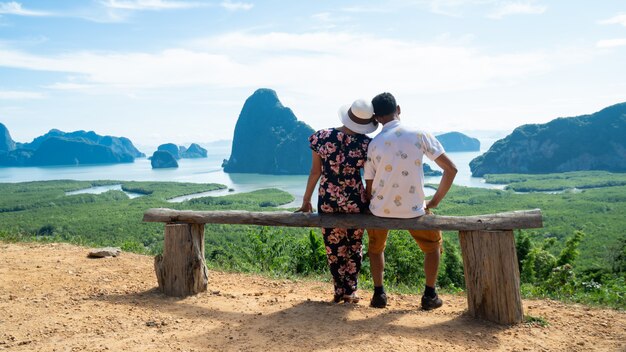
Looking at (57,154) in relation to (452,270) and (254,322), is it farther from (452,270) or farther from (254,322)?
(254,322)

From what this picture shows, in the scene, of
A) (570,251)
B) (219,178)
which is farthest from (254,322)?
(219,178)

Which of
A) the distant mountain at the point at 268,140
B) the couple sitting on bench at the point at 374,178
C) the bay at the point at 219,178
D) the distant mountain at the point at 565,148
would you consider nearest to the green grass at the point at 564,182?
the bay at the point at 219,178

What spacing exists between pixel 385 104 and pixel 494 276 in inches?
A: 60.2

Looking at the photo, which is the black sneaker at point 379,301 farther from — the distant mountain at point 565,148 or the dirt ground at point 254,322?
the distant mountain at point 565,148

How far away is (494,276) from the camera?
11.0 feet

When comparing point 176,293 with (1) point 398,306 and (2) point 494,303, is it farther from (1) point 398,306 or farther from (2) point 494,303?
(2) point 494,303

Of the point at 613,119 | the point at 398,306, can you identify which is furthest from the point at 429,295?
the point at 613,119

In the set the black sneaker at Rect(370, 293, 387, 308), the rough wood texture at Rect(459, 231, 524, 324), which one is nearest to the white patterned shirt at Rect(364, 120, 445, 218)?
the rough wood texture at Rect(459, 231, 524, 324)

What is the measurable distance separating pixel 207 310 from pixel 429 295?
1879 mm

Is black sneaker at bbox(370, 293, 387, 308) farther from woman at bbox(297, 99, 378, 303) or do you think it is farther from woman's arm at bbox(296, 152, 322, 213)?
woman's arm at bbox(296, 152, 322, 213)

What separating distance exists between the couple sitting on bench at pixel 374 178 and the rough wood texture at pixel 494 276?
290mm

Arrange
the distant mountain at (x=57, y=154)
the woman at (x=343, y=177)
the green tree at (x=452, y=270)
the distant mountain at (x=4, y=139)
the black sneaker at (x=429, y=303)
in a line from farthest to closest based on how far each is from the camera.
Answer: the distant mountain at (x=4, y=139) → the distant mountain at (x=57, y=154) → the green tree at (x=452, y=270) → the black sneaker at (x=429, y=303) → the woman at (x=343, y=177)

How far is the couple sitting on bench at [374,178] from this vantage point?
3.29 meters

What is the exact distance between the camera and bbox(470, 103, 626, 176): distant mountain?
319ft
